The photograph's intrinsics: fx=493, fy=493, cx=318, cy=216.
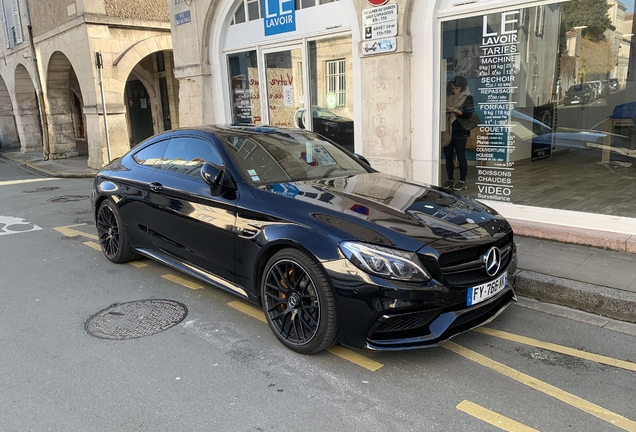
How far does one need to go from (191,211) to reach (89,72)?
12815 millimetres

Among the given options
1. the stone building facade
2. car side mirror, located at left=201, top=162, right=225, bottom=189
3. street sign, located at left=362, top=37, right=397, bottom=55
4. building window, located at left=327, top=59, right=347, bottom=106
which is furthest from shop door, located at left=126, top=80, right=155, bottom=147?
car side mirror, located at left=201, top=162, right=225, bottom=189

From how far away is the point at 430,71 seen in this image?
6969mm

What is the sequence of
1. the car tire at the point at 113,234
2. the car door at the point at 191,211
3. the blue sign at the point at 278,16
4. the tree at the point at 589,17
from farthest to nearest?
the blue sign at the point at 278,16 → the tree at the point at 589,17 → the car tire at the point at 113,234 → the car door at the point at 191,211

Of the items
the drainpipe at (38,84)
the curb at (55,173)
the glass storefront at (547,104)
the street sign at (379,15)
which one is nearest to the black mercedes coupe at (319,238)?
the glass storefront at (547,104)

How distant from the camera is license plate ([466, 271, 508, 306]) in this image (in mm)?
3297

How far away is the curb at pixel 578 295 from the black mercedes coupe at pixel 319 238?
841mm

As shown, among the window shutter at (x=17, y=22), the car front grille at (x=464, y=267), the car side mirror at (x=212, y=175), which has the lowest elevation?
the car front grille at (x=464, y=267)

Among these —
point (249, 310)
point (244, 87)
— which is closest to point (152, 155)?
point (249, 310)

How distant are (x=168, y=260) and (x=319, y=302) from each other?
2.17 metres

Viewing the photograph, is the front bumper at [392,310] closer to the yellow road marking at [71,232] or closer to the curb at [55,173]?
the yellow road marking at [71,232]

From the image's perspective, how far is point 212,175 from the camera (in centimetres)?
396

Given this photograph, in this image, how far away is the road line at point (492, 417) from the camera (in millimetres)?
2703

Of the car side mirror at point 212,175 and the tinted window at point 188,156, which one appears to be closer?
the car side mirror at point 212,175

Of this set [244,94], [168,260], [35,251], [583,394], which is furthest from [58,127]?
[583,394]
